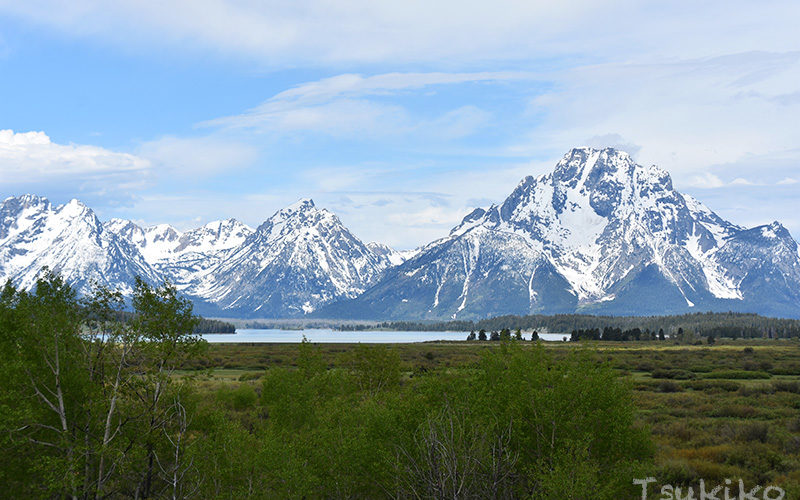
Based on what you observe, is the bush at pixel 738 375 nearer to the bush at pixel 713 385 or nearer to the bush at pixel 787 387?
the bush at pixel 713 385

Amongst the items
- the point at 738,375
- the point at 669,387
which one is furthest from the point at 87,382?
the point at 738,375

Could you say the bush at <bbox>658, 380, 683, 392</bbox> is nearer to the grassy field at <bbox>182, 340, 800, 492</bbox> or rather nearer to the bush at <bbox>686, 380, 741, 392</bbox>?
the grassy field at <bbox>182, 340, 800, 492</bbox>

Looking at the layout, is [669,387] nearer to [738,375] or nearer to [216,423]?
[738,375]

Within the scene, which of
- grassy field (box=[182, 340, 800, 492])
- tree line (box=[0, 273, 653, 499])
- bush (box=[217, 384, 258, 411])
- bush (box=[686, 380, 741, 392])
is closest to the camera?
tree line (box=[0, 273, 653, 499])

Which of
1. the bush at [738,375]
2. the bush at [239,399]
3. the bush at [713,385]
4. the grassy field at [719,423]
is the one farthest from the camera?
the bush at [738,375]

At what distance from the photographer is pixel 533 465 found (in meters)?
25.0

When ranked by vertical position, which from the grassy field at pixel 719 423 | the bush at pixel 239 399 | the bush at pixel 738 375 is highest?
the bush at pixel 738 375

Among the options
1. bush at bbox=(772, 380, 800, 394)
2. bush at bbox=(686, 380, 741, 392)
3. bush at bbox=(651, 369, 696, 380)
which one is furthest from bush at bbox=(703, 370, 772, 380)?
bush at bbox=(772, 380, 800, 394)

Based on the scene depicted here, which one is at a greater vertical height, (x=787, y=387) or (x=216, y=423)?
(x=787, y=387)

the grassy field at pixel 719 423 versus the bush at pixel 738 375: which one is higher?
the bush at pixel 738 375

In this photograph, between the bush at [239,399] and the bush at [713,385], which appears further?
the bush at [713,385]

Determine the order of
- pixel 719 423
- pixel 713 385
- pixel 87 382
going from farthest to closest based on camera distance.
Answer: pixel 713 385
pixel 719 423
pixel 87 382

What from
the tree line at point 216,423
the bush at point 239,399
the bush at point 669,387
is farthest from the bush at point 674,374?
the tree line at point 216,423

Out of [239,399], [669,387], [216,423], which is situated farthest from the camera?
[669,387]
